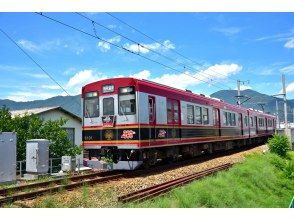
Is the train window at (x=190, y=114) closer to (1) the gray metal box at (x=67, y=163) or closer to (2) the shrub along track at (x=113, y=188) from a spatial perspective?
(2) the shrub along track at (x=113, y=188)

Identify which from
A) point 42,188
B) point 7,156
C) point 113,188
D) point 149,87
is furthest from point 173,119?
point 7,156

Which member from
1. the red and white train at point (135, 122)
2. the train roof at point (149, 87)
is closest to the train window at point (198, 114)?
the red and white train at point (135, 122)

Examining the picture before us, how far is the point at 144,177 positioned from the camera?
46.3 feet

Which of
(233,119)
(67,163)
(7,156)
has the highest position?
(233,119)

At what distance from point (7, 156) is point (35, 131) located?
23.6 feet

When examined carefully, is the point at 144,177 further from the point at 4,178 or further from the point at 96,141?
the point at 4,178

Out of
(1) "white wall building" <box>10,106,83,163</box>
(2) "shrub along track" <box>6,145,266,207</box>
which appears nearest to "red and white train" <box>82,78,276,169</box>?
(2) "shrub along track" <box>6,145,266,207</box>

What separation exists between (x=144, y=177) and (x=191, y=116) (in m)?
5.87

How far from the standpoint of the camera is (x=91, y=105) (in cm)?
1622

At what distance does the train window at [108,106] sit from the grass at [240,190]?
4442 millimetres

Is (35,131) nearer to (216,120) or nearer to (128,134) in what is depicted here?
(128,134)

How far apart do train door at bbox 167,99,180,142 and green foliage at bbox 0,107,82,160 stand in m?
4.66

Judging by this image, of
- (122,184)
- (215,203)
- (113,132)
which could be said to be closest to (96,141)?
(113,132)

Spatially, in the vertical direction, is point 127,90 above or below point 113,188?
above
